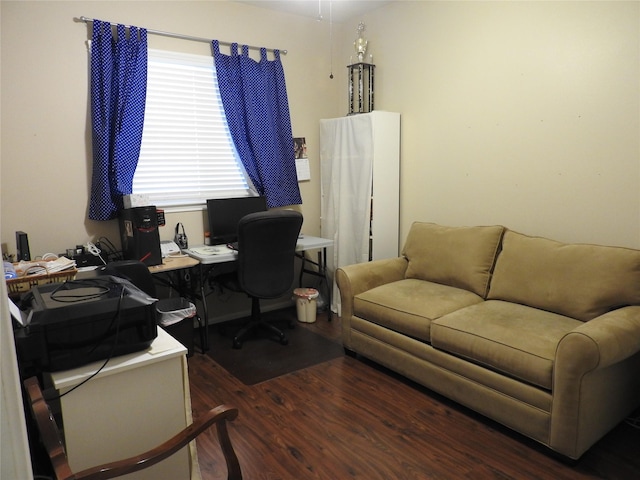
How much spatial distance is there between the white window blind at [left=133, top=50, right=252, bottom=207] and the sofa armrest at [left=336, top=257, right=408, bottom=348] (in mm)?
1428

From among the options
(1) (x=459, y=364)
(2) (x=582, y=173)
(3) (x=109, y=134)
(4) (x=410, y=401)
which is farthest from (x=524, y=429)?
(3) (x=109, y=134)

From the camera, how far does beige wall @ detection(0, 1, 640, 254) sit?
8.57ft

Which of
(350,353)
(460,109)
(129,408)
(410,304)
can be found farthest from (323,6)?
(129,408)

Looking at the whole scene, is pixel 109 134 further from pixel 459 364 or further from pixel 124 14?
pixel 459 364

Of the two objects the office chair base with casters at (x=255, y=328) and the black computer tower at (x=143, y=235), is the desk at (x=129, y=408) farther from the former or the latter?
the office chair base with casters at (x=255, y=328)

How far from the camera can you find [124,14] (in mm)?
3227

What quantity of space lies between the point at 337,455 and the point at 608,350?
4.29 feet

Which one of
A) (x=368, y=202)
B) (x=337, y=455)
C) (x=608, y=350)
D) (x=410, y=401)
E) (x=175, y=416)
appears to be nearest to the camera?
(x=175, y=416)

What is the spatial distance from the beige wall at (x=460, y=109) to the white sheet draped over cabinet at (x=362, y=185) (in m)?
0.17

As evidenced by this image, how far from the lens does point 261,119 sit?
3906 millimetres

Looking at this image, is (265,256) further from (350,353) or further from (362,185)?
(362,185)

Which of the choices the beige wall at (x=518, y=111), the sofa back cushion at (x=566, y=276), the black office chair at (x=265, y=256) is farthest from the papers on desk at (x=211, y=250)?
the sofa back cushion at (x=566, y=276)

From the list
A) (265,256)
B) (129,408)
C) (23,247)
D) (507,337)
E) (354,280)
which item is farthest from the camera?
(265,256)

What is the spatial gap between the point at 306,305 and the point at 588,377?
2334 millimetres
